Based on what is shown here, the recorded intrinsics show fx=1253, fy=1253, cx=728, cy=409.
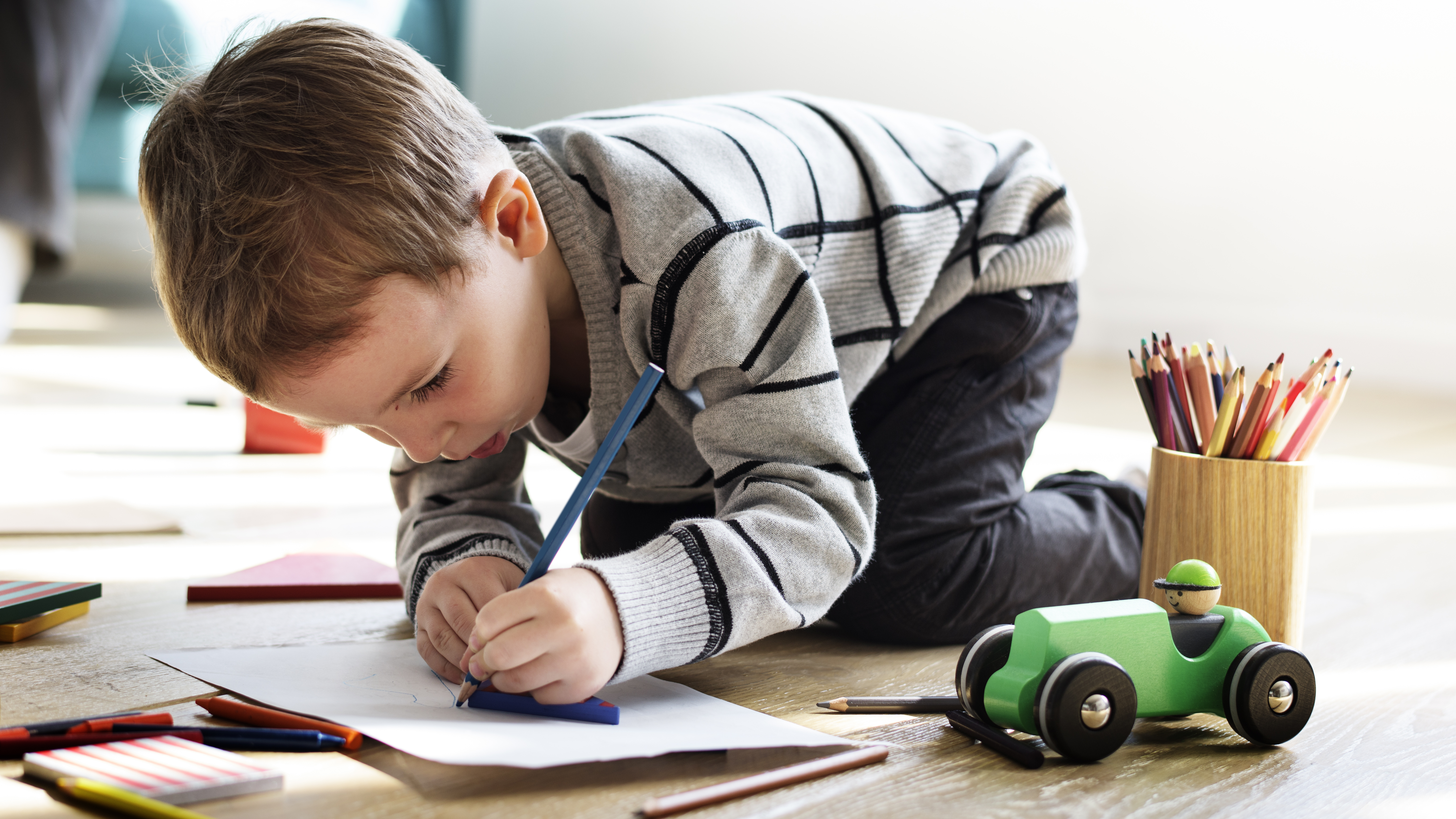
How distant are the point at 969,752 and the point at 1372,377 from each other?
2009 mm

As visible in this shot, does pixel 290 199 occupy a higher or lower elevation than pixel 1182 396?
higher

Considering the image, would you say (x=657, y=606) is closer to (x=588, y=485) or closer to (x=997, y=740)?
(x=588, y=485)

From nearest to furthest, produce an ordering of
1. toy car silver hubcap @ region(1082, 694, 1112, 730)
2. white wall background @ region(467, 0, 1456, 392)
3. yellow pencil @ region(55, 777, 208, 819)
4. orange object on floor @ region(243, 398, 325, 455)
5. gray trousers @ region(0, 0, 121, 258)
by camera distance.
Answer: yellow pencil @ region(55, 777, 208, 819), toy car silver hubcap @ region(1082, 694, 1112, 730), orange object on floor @ region(243, 398, 325, 455), gray trousers @ region(0, 0, 121, 258), white wall background @ region(467, 0, 1456, 392)

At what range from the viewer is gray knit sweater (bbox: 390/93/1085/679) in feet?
2.03

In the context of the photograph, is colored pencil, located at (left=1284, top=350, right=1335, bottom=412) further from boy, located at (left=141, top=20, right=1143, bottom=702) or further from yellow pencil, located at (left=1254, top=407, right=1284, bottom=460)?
boy, located at (left=141, top=20, right=1143, bottom=702)

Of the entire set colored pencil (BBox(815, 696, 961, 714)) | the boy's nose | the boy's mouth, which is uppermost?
the boy's nose

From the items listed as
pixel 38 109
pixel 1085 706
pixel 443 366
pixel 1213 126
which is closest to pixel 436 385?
pixel 443 366

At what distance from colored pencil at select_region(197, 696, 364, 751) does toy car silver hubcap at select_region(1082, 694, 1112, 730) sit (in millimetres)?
309

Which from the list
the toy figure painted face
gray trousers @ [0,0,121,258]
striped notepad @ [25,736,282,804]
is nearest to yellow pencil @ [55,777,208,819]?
striped notepad @ [25,736,282,804]

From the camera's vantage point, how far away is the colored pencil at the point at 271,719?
0.53 m

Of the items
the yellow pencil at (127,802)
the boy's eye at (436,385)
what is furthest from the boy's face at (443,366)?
the yellow pencil at (127,802)

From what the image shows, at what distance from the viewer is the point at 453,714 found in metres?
0.57

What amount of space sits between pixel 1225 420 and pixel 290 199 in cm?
51

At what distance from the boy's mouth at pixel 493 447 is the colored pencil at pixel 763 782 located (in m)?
0.28
